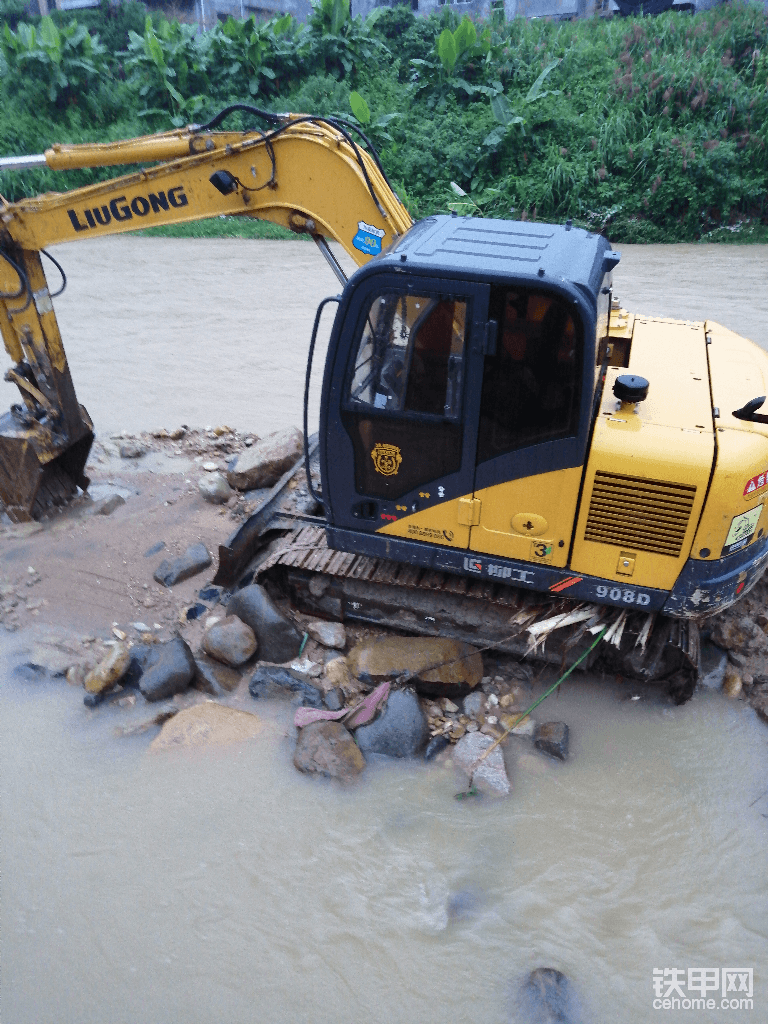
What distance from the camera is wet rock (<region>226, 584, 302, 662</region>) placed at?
4.77 metres

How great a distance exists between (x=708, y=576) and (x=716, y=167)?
1208cm

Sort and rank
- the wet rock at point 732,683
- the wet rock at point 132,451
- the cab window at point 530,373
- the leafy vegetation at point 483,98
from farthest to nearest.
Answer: the leafy vegetation at point 483,98 < the wet rock at point 132,451 < the wet rock at point 732,683 < the cab window at point 530,373

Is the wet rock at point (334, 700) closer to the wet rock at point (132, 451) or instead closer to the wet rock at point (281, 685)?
the wet rock at point (281, 685)

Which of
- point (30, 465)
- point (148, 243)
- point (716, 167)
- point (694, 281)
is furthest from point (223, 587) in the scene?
point (716, 167)

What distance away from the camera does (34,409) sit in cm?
577

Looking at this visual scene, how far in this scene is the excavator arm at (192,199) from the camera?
452cm

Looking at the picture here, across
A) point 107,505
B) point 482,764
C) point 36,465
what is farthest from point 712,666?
point 36,465

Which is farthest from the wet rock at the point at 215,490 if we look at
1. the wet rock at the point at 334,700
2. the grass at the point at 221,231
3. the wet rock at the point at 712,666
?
the grass at the point at 221,231

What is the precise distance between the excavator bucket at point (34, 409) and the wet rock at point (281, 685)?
2.56m

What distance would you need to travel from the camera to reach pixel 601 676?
190 inches

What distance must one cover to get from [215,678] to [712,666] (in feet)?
10.2

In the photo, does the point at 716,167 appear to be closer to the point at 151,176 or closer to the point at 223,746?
the point at 151,176

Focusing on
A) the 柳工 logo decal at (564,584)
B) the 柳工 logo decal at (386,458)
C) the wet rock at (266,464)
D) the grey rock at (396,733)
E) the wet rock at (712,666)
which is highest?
the 柳工 logo decal at (386,458)

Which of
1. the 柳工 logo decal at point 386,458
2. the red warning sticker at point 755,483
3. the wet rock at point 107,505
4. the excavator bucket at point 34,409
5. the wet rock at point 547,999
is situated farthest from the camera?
the wet rock at point 107,505
